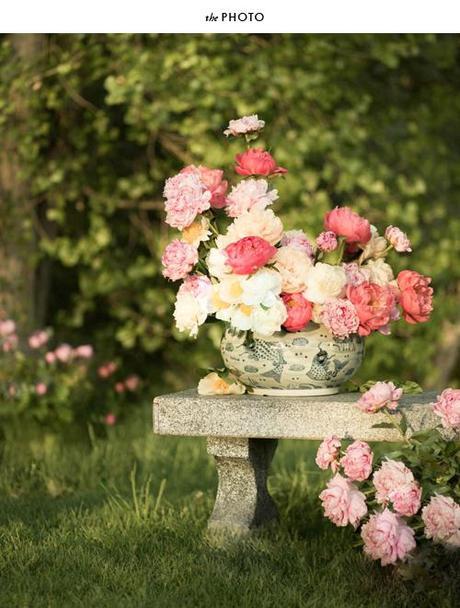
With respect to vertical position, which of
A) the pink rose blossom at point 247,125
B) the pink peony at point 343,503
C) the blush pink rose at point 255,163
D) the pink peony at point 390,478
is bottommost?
the pink peony at point 343,503

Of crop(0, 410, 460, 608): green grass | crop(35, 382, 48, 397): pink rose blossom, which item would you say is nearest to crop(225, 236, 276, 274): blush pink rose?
crop(0, 410, 460, 608): green grass

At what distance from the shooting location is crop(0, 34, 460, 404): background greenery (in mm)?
7531

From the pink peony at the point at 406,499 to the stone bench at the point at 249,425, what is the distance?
0.34m

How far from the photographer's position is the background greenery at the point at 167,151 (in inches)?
297

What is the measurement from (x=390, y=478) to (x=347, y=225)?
1.02 meters

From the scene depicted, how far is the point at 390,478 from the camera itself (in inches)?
159

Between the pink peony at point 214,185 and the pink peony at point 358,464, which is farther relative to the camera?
the pink peony at point 214,185

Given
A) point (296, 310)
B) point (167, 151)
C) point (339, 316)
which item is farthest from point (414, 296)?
point (167, 151)

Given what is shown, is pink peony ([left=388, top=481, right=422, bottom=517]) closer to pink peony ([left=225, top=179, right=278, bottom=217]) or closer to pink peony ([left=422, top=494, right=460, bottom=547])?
pink peony ([left=422, top=494, right=460, bottom=547])

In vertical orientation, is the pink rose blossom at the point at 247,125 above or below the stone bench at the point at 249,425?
above

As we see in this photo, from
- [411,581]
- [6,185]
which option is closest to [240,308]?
[411,581]

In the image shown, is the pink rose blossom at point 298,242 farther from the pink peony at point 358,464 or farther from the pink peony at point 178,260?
the pink peony at point 358,464

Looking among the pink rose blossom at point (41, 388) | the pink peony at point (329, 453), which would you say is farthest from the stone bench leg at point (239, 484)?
the pink rose blossom at point (41, 388)
